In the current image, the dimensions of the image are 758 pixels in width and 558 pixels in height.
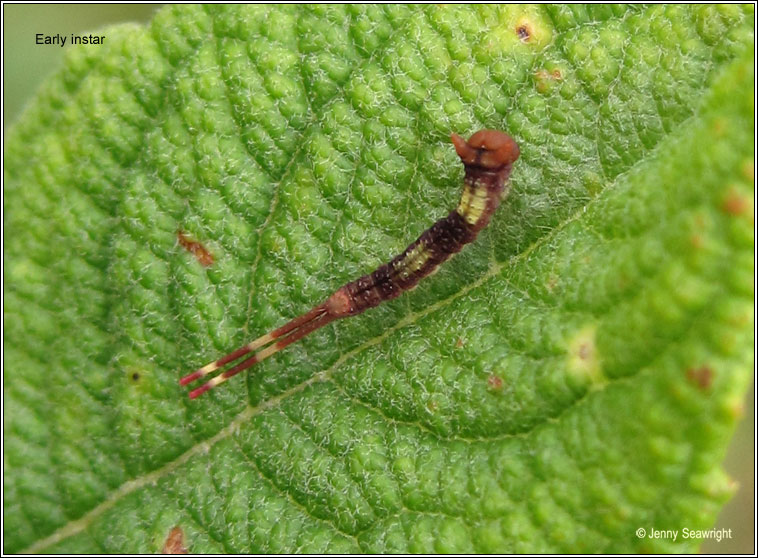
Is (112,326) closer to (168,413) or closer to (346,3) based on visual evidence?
(168,413)

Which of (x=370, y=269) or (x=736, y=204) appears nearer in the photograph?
(x=736, y=204)

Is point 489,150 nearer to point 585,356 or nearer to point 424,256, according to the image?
point 424,256

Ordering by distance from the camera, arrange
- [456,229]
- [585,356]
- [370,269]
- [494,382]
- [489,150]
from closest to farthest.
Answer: [585,356] → [494,382] → [489,150] → [456,229] → [370,269]

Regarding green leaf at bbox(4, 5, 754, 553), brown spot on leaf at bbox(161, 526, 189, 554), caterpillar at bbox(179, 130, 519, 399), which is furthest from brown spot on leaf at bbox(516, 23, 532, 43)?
brown spot on leaf at bbox(161, 526, 189, 554)

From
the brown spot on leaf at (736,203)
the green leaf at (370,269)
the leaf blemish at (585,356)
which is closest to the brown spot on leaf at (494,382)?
the green leaf at (370,269)

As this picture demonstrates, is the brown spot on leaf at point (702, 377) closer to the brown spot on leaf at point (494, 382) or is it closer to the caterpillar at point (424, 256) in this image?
the brown spot on leaf at point (494, 382)

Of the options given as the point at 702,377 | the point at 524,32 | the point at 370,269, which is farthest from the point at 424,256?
the point at 702,377

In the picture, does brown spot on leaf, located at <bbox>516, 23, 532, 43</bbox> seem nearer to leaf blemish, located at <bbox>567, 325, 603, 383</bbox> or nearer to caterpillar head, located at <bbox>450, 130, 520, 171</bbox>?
caterpillar head, located at <bbox>450, 130, 520, 171</bbox>
